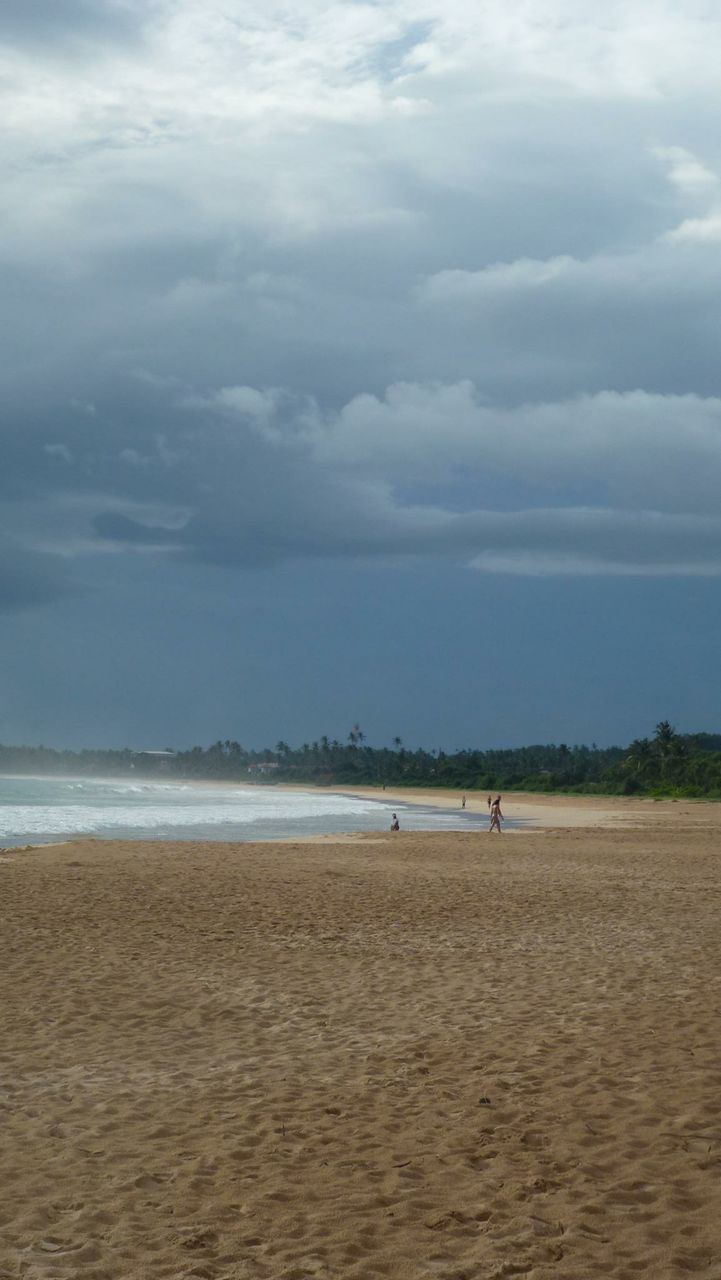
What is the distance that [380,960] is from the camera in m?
13.7

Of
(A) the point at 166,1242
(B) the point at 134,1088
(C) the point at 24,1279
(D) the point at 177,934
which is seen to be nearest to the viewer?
(C) the point at 24,1279

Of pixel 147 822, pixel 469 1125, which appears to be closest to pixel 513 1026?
pixel 469 1125

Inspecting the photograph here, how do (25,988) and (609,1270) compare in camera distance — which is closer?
(609,1270)

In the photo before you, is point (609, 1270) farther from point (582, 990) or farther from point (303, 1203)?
point (582, 990)

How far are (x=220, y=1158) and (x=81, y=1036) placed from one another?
3414 millimetres

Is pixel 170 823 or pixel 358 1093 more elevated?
pixel 358 1093

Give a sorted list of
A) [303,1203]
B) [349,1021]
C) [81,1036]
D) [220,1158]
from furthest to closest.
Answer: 1. [349,1021]
2. [81,1036]
3. [220,1158]
4. [303,1203]

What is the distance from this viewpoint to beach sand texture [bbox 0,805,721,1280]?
572 cm

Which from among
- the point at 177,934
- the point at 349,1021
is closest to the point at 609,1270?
the point at 349,1021

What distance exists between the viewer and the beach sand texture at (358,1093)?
572cm

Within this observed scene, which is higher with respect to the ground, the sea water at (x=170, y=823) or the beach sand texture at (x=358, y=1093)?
the beach sand texture at (x=358, y=1093)

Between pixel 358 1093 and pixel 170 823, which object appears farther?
pixel 170 823

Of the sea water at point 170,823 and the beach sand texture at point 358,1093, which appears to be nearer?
the beach sand texture at point 358,1093

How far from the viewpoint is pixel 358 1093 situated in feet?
27.2
